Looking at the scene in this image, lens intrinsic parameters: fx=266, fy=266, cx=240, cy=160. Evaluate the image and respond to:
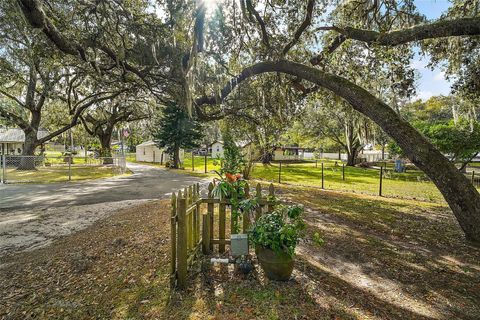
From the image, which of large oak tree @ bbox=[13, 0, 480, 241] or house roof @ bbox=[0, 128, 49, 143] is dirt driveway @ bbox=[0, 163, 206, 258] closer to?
large oak tree @ bbox=[13, 0, 480, 241]

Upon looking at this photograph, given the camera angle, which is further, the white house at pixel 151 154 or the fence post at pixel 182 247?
the white house at pixel 151 154

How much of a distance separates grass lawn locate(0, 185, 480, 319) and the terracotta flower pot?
0.10m

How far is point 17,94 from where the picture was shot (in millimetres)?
19828

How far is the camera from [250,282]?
314 centimetres

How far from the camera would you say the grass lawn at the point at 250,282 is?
2652 mm

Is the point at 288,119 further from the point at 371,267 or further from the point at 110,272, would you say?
the point at 110,272

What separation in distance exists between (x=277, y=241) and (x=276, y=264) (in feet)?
0.90

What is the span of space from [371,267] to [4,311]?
437cm

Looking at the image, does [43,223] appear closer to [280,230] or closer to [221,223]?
[221,223]

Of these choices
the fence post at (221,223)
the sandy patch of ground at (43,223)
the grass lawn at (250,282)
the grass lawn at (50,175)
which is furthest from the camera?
the grass lawn at (50,175)

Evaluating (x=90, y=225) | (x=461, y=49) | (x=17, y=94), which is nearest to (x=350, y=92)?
(x=461, y=49)

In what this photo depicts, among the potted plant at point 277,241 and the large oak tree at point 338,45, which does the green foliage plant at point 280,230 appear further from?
the large oak tree at point 338,45

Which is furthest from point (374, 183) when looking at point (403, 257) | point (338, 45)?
point (403, 257)

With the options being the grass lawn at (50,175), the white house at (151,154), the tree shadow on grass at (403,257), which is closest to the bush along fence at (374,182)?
the tree shadow on grass at (403,257)
